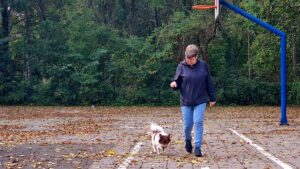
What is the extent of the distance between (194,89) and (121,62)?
2799 centimetres

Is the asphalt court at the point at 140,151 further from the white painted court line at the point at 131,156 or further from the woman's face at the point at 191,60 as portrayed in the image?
the woman's face at the point at 191,60

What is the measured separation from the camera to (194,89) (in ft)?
30.4

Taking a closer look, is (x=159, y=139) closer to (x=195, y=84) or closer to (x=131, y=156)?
(x=131, y=156)

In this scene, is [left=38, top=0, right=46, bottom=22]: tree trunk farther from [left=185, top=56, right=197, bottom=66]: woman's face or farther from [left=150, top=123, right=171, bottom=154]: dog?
[left=185, top=56, right=197, bottom=66]: woman's face

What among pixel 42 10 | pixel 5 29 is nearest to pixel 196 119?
pixel 5 29

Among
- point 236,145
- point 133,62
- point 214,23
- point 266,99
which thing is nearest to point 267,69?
point 266,99

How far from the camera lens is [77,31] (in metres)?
38.2

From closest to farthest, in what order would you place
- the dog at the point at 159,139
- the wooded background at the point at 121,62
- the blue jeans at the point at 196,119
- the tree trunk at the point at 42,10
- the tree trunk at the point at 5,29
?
1. the blue jeans at the point at 196,119
2. the dog at the point at 159,139
3. the wooded background at the point at 121,62
4. the tree trunk at the point at 5,29
5. the tree trunk at the point at 42,10

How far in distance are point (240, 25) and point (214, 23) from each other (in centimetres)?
275

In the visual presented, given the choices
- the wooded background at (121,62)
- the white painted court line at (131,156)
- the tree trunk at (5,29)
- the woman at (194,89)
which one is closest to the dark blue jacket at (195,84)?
the woman at (194,89)

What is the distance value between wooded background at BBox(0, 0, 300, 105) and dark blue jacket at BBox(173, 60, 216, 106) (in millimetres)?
23779

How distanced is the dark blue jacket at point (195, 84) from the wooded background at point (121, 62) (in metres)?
23.8

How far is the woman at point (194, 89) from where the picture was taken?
9.21 metres

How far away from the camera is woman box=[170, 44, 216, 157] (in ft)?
30.2
